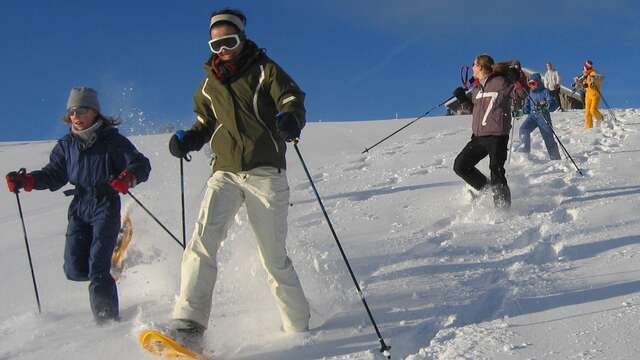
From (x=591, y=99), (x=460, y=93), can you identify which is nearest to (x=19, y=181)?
(x=460, y=93)

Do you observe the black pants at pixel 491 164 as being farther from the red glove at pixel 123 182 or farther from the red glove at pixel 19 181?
the red glove at pixel 19 181

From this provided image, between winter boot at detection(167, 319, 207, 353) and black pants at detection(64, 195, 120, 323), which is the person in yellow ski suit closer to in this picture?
black pants at detection(64, 195, 120, 323)

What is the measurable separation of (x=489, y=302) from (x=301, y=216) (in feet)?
11.7

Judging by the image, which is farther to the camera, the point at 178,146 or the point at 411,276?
the point at 411,276

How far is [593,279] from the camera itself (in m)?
3.79

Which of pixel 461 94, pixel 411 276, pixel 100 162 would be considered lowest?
pixel 411 276

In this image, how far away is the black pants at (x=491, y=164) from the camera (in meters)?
5.88

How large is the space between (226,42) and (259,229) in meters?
1.07

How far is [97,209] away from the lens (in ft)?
13.4

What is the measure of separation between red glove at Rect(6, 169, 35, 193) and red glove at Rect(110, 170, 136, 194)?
89 cm

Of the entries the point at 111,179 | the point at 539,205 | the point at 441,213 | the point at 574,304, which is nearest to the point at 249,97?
the point at 111,179

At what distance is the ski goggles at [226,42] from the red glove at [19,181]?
74.9 inches

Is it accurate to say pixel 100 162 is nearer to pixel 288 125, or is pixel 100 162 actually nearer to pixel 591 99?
pixel 288 125

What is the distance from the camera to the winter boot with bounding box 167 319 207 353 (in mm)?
2945
